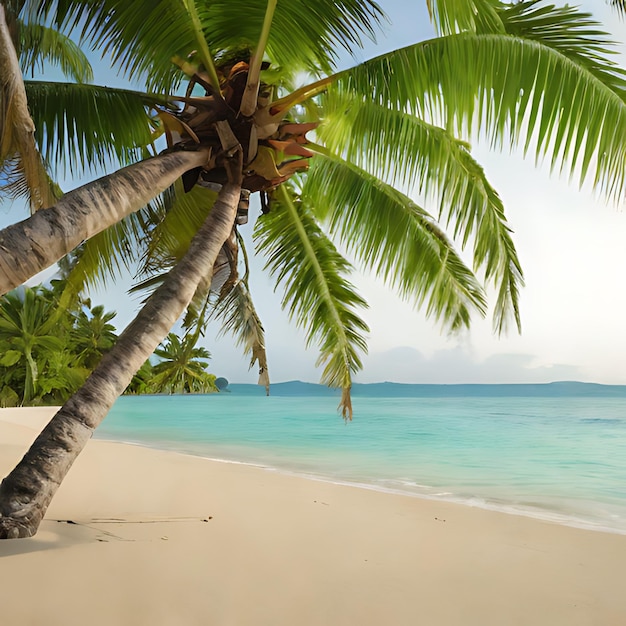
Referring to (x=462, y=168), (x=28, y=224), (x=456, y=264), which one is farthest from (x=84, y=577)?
(x=456, y=264)

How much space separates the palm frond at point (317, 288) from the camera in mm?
7332

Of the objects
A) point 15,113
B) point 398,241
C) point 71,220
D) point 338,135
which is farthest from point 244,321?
point 15,113

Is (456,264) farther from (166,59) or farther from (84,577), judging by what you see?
(84,577)

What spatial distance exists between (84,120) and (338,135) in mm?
2332

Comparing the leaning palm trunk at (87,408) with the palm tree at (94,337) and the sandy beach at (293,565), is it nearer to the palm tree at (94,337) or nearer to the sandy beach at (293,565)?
the sandy beach at (293,565)

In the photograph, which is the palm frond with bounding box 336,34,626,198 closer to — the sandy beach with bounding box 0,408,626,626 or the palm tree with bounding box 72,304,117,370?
the sandy beach with bounding box 0,408,626,626

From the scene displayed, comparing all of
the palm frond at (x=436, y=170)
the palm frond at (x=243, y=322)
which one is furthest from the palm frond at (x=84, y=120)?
the palm frond at (x=243, y=322)

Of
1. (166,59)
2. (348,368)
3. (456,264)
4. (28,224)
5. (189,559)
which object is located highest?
(166,59)

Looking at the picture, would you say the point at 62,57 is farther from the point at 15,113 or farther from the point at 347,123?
the point at 15,113

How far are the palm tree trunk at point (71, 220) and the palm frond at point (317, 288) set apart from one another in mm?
3505

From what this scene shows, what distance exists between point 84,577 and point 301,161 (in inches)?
156

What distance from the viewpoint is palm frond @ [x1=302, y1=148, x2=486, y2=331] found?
20.5 feet

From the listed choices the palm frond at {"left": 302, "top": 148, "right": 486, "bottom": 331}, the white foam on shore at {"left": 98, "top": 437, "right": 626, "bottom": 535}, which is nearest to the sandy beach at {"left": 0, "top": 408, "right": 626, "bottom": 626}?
the white foam on shore at {"left": 98, "top": 437, "right": 626, "bottom": 535}

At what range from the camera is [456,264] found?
6801 mm
